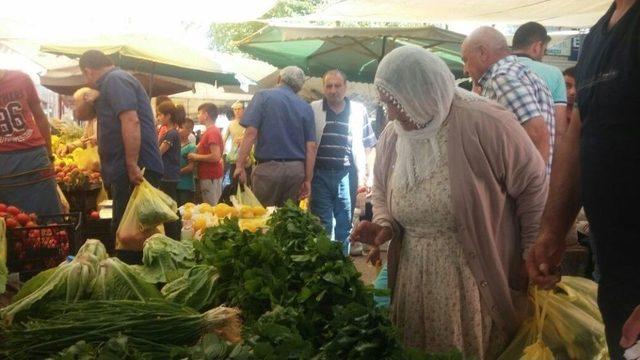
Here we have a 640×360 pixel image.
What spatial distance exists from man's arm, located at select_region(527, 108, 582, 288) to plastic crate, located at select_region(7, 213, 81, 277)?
2601mm

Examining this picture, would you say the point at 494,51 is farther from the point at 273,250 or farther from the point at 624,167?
the point at 624,167

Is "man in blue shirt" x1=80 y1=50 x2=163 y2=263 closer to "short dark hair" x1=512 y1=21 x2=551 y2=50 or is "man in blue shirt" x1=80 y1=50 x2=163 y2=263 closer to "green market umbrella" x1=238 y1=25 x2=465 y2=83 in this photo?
"short dark hair" x1=512 y1=21 x2=551 y2=50

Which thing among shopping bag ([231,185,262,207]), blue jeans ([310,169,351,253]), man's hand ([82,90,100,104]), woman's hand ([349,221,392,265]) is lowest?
blue jeans ([310,169,351,253])

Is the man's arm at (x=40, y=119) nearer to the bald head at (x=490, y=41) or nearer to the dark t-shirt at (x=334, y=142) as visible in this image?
the dark t-shirt at (x=334, y=142)

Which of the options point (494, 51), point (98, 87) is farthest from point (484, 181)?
point (98, 87)

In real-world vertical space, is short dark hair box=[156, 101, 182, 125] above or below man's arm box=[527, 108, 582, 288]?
below

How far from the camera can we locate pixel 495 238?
3.29 metres

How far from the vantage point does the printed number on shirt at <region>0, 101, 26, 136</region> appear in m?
5.48

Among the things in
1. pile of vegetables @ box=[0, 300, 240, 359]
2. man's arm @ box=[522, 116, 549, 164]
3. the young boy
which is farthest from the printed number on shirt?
the young boy

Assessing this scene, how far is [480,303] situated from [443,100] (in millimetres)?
885

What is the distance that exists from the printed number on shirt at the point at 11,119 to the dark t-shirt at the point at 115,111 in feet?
2.53

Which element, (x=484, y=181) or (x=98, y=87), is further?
(x=98, y=87)

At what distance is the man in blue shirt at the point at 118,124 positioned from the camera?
6.12m

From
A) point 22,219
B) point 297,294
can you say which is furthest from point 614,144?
point 22,219
